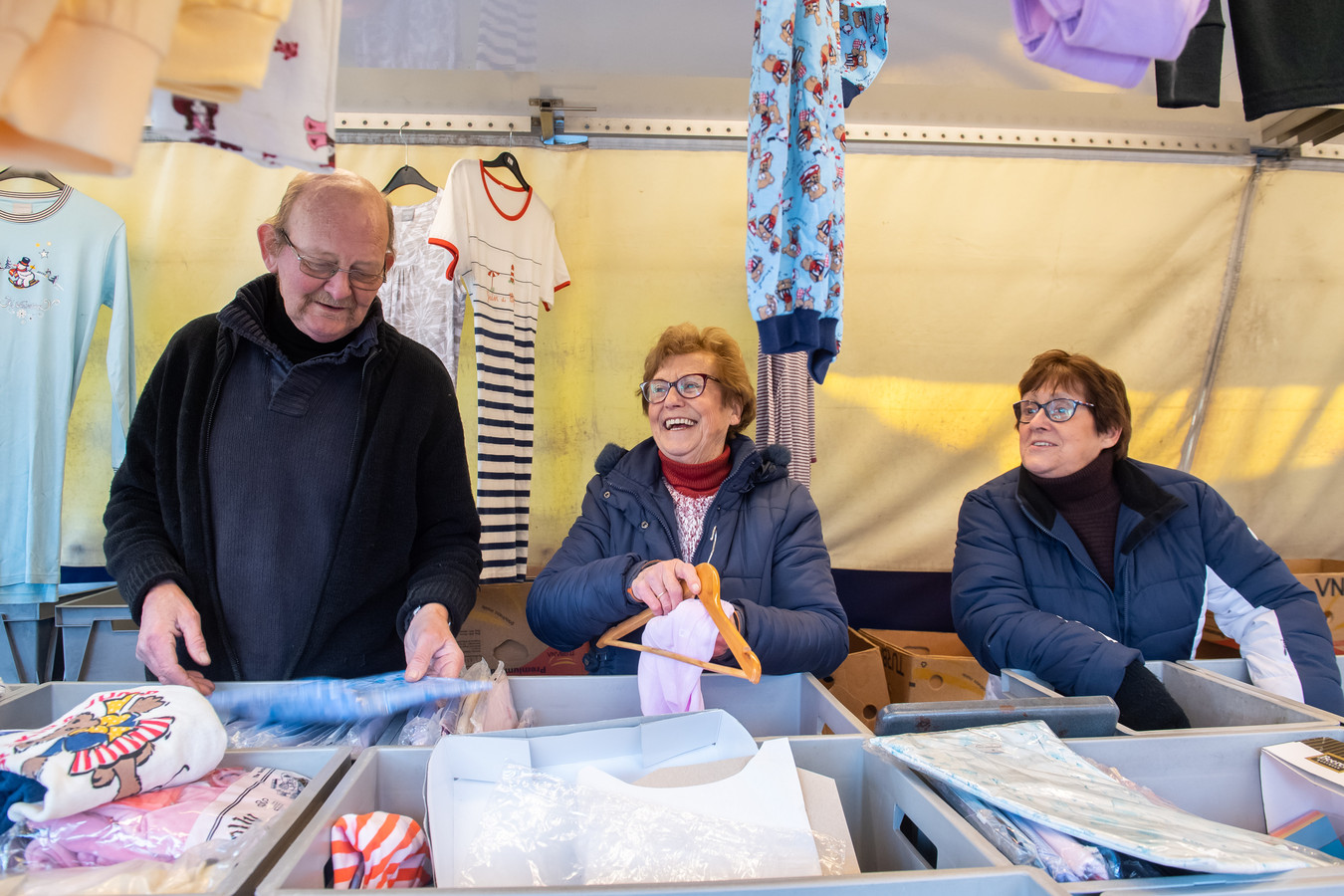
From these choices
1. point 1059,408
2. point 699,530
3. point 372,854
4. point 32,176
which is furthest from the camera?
point 32,176

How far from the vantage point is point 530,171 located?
314 centimetres

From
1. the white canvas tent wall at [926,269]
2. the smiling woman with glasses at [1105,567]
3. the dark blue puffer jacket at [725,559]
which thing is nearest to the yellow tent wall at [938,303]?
the white canvas tent wall at [926,269]

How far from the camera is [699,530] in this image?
186cm

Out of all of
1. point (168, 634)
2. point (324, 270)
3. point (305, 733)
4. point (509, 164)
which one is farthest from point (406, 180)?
point (305, 733)

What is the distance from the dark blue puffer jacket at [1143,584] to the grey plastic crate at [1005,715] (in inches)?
26.3

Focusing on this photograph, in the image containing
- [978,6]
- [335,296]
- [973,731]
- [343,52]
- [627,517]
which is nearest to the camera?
[973,731]

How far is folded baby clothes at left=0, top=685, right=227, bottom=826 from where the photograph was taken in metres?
0.80

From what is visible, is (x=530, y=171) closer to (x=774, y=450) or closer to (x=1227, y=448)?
(x=774, y=450)

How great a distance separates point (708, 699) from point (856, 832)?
43cm

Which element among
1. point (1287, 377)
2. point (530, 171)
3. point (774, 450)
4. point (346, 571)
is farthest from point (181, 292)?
point (1287, 377)

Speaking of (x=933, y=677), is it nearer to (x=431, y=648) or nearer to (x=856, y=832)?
(x=856, y=832)

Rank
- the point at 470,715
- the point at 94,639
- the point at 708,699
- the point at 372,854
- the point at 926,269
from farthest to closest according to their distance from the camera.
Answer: the point at 926,269 → the point at 94,639 → the point at 708,699 → the point at 470,715 → the point at 372,854

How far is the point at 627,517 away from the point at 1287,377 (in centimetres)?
348

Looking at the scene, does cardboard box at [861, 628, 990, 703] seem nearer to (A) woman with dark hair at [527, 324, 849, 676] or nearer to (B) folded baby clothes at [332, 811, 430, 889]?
(A) woman with dark hair at [527, 324, 849, 676]
